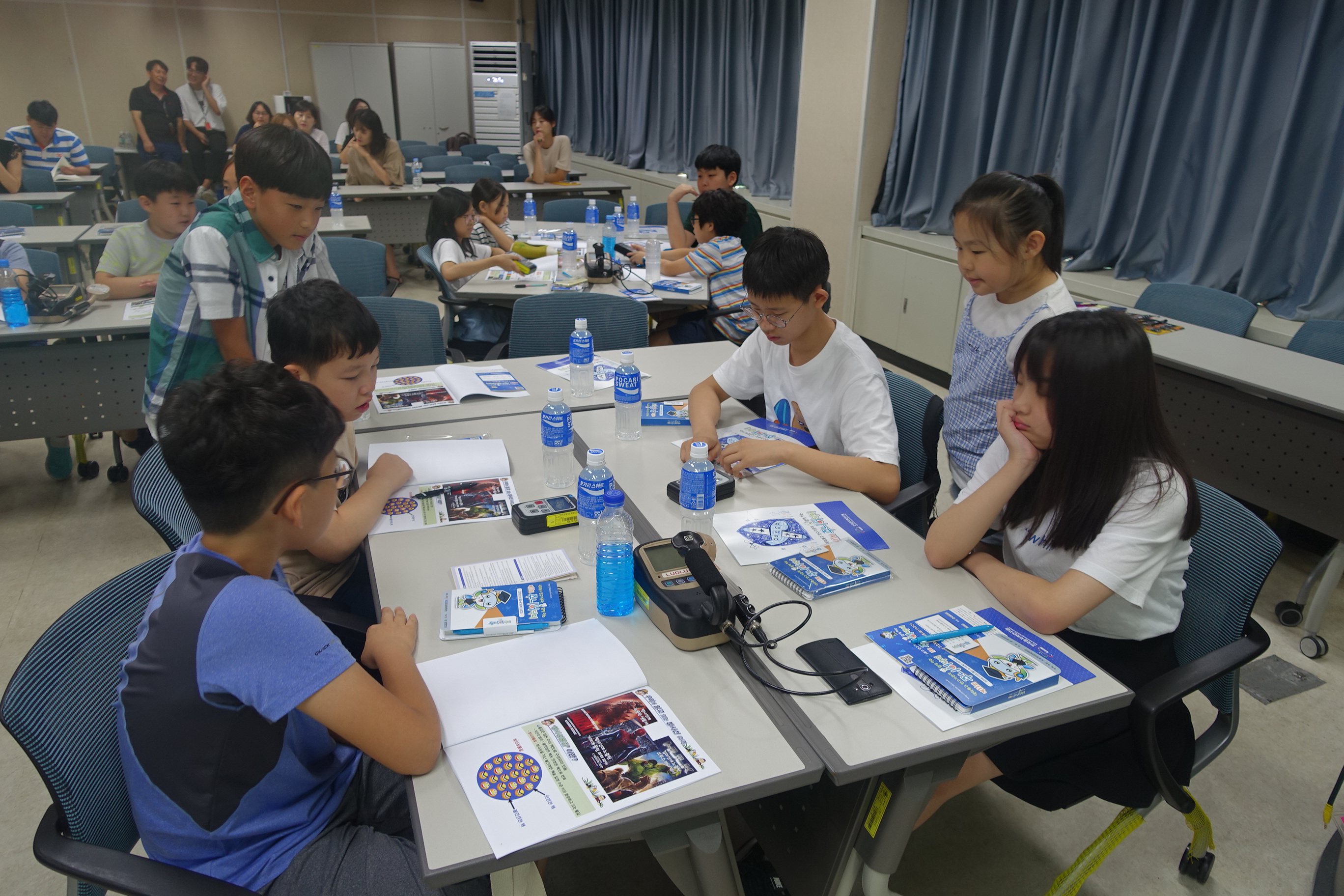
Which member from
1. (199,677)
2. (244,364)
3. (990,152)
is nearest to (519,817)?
(199,677)

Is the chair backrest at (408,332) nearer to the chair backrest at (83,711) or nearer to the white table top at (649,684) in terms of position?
the white table top at (649,684)

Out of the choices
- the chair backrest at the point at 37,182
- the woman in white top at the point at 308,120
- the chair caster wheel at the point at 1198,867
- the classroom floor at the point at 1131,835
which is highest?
the woman in white top at the point at 308,120

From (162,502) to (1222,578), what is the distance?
2038 mm

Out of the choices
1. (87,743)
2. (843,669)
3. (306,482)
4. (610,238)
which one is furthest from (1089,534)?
(610,238)

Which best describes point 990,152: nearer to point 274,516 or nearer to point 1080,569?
point 1080,569

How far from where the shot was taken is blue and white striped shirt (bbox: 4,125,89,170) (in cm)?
653

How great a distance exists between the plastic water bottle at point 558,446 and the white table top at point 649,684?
0.25 ft

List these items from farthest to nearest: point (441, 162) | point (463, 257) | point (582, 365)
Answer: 1. point (441, 162)
2. point (463, 257)
3. point (582, 365)

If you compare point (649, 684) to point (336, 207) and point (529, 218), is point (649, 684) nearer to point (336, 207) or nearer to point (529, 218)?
point (529, 218)

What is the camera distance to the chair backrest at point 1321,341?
284cm

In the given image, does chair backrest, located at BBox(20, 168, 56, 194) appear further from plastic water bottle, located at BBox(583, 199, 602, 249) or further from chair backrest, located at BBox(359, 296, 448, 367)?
chair backrest, located at BBox(359, 296, 448, 367)

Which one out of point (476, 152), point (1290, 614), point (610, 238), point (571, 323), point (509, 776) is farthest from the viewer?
point (476, 152)

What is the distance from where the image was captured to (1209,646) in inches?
59.4

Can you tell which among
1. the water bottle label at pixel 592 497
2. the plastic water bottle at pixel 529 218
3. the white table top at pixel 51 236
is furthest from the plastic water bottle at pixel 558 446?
the white table top at pixel 51 236
